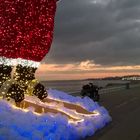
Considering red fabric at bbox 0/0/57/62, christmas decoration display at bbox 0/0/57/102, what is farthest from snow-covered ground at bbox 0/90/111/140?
red fabric at bbox 0/0/57/62

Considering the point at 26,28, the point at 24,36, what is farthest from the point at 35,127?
the point at 26,28

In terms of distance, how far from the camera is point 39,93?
13.3m

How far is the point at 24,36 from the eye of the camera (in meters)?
12.1

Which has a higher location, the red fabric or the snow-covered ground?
the red fabric

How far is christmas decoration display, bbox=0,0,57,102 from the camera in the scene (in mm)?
11898

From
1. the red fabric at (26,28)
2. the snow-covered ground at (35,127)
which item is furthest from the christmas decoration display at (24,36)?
the snow-covered ground at (35,127)

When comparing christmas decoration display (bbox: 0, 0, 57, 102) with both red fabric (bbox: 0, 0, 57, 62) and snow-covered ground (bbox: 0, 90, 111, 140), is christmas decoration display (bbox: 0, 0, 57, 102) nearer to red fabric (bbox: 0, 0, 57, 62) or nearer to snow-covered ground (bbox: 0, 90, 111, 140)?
red fabric (bbox: 0, 0, 57, 62)

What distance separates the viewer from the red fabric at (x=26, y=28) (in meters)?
11.9

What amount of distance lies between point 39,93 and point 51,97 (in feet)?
3.60

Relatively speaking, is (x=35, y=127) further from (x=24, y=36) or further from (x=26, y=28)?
(x=26, y=28)

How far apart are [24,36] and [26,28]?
0.62 feet

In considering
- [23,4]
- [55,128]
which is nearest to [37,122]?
[55,128]

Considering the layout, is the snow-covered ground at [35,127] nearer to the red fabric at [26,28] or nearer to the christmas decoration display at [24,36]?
the christmas decoration display at [24,36]

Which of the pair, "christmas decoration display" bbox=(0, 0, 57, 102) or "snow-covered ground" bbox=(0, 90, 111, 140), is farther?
"christmas decoration display" bbox=(0, 0, 57, 102)
